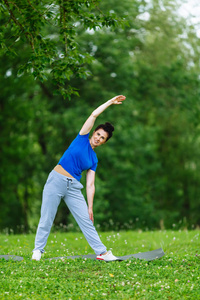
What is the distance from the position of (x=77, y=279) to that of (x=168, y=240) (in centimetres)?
405

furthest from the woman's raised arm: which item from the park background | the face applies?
the park background

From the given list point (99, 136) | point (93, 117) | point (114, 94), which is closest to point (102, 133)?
point (99, 136)

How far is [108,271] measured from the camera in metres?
5.76

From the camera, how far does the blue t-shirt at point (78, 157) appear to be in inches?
247

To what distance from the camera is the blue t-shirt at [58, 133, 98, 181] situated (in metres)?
6.27

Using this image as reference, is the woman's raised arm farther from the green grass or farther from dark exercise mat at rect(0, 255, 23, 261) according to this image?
dark exercise mat at rect(0, 255, 23, 261)

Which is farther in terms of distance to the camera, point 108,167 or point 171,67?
point 108,167

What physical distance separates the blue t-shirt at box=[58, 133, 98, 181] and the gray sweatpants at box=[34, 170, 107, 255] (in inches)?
6.5

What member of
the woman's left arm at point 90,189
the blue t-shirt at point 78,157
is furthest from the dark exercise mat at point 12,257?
the blue t-shirt at point 78,157

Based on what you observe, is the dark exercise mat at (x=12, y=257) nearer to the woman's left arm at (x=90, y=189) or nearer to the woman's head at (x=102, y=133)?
A: the woman's left arm at (x=90, y=189)

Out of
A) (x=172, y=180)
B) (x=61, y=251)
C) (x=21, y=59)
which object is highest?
(x=21, y=59)

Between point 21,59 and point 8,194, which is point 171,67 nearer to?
point 21,59

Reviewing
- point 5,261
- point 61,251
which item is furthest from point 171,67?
point 5,261

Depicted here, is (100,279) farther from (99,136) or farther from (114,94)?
(114,94)
